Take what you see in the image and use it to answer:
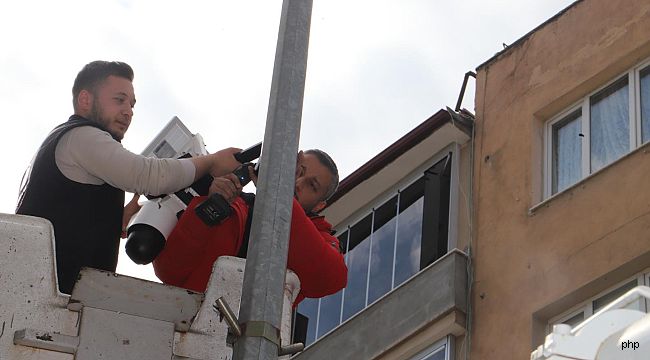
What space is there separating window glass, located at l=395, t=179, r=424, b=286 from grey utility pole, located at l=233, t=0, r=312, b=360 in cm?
1403

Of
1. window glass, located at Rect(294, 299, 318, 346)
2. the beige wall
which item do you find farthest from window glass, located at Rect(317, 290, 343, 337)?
the beige wall

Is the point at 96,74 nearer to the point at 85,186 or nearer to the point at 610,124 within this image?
the point at 85,186

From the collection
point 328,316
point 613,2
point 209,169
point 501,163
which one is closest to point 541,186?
point 501,163

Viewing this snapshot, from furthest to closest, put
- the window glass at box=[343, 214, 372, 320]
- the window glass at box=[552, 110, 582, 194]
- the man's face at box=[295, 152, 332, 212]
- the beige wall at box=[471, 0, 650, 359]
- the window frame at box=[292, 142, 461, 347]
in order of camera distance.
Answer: the window glass at box=[343, 214, 372, 320]
the window frame at box=[292, 142, 461, 347]
the window glass at box=[552, 110, 582, 194]
the beige wall at box=[471, 0, 650, 359]
the man's face at box=[295, 152, 332, 212]

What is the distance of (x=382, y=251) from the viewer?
21328mm

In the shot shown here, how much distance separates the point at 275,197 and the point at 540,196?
13198mm

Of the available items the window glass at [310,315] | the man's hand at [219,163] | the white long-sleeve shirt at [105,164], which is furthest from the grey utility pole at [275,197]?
the window glass at [310,315]

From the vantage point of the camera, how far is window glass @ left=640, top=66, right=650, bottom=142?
17109mm

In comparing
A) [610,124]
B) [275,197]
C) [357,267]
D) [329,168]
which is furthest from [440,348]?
[275,197]

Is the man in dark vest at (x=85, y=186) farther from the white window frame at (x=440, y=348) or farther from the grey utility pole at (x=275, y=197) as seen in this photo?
the white window frame at (x=440, y=348)

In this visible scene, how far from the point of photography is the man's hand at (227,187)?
6.92 metres

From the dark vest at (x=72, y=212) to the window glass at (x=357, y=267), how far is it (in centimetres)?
1480

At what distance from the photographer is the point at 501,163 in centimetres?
1959

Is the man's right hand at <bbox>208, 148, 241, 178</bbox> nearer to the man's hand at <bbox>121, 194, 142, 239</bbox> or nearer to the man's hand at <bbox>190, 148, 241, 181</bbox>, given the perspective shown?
the man's hand at <bbox>190, 148, 241, 181</bbox>
